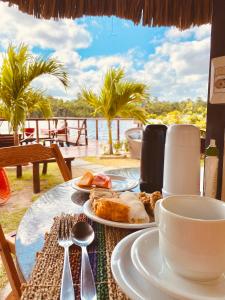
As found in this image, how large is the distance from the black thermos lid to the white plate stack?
12cm

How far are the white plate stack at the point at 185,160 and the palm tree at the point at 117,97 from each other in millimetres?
4852

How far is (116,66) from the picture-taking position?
5.64 meters

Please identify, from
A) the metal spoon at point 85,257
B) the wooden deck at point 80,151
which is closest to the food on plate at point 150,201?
the metal spoon at point 85,257

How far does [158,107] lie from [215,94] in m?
6.46

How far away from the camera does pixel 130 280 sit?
1.23ft

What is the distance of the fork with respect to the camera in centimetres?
38

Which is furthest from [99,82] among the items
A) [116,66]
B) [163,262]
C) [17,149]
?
[163,262]

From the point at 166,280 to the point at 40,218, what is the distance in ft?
1.49

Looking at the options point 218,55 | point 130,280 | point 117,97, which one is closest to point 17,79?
point 117,97

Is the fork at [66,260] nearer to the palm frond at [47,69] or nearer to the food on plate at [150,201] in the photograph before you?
the food on plate at [150,201]

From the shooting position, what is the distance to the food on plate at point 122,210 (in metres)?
0.62

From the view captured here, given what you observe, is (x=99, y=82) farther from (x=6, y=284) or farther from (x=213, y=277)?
(x=213, y=277)

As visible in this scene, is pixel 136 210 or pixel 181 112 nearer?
pixel 136 210

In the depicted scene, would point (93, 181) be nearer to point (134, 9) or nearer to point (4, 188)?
point (134, 9)
